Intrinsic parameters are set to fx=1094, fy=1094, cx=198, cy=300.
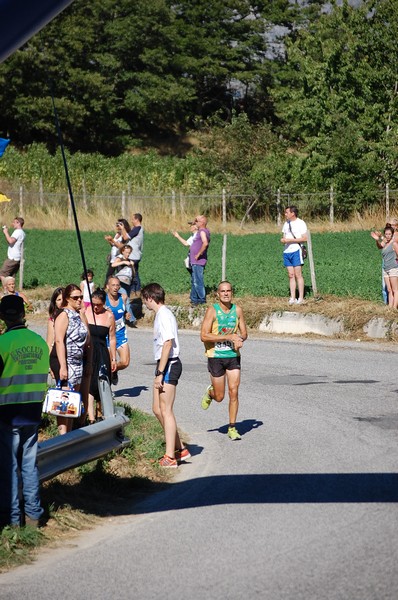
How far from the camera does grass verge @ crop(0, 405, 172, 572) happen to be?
8391mm

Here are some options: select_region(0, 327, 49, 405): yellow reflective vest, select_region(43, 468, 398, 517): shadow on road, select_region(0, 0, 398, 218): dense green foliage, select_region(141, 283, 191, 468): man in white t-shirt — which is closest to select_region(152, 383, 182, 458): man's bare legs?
select_region(141, 283, 191, 468): man in white t-shirt

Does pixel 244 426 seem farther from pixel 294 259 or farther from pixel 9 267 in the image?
pixel 9 267

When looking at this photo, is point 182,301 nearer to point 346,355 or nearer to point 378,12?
point 346,355

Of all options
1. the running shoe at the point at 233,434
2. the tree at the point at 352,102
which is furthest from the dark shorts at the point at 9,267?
the tree at the point at 352,102

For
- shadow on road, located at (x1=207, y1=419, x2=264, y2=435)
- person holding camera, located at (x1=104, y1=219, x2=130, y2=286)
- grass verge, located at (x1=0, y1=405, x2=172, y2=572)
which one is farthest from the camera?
person holding camera, located at (x1=104, y1=219, x2=130, y2=286)

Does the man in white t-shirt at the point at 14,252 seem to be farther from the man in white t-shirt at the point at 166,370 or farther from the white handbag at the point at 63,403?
the white handbag at the point at 63,403

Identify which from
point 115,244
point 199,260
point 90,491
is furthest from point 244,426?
point 115,244

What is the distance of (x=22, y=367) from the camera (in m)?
8.75

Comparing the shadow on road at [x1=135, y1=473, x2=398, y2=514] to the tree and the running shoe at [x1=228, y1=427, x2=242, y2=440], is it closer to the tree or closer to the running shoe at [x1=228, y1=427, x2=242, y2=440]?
the running shoe at [x1=228, y1=427, x2=242, y2=440]

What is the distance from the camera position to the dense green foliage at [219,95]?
168 ft

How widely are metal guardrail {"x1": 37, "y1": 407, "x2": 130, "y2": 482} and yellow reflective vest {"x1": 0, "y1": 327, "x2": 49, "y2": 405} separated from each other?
0.57 meters

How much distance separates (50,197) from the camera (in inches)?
2024

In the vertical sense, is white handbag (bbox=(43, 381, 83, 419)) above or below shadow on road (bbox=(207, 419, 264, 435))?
above

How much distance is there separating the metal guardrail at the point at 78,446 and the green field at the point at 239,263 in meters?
12.8
